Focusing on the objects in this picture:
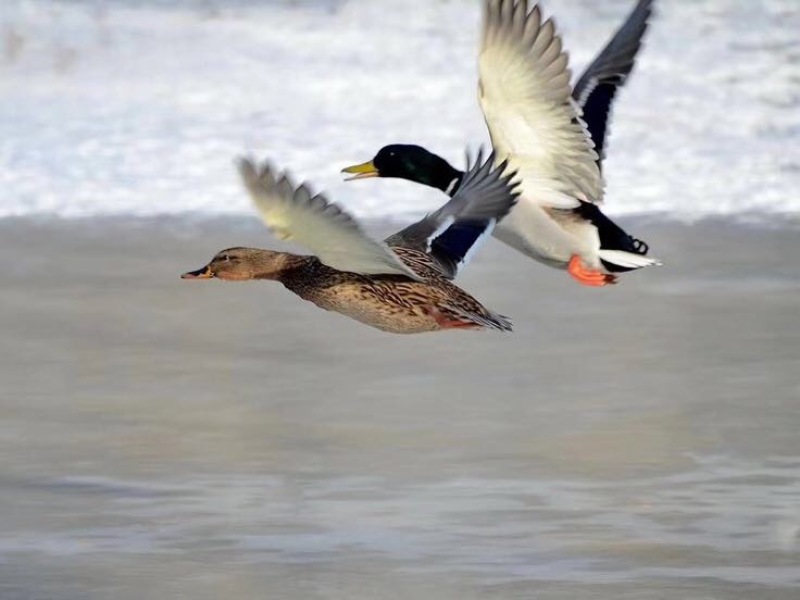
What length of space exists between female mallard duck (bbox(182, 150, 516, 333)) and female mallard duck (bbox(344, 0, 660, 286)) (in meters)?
0.27

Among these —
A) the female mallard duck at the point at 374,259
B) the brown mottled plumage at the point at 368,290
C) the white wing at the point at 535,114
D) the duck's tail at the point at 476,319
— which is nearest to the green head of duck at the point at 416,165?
the white wing at the point at 535,114

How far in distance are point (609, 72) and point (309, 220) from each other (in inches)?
98.6

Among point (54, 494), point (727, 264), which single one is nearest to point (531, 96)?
point (54, 494)

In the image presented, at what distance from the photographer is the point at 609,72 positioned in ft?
20.1

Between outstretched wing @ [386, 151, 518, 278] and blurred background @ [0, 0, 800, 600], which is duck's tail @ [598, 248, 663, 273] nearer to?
outstretched wing @ [386, 151, 518, 278]

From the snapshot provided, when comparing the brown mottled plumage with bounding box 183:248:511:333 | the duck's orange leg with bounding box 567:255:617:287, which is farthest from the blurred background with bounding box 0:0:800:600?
the brown mottled plumage with bounding box 183:248:511:333

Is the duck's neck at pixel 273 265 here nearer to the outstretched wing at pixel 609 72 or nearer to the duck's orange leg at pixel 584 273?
the duck's orange leg at pixel 584 273

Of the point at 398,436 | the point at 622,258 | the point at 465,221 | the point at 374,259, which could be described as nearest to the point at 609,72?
the point at 622,258

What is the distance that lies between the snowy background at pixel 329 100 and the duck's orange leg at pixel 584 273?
12.1 feet

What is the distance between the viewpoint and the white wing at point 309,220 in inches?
146

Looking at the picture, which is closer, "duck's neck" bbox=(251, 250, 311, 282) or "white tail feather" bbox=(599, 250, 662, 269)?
"duck's neck" bbox=(251, 250, 311, 282)

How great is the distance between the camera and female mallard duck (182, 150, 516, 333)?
12.4 ft

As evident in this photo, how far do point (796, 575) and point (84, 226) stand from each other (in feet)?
15.2

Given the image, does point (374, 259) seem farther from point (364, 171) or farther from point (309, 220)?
point (364, 171)
